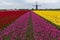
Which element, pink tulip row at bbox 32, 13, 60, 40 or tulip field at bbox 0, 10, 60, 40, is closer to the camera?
pink tulip row at bbox 32, 13, 60, 40

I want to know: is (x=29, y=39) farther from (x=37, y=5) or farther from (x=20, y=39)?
(x=37, y=5)

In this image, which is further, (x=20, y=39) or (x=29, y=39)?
(x=29, y=39)

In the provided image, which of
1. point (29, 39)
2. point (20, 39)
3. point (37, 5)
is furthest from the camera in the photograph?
point (37, 5)

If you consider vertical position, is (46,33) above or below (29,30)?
above

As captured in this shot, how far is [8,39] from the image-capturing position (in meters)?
9.68

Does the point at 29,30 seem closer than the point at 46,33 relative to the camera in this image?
No

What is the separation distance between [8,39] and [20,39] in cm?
51

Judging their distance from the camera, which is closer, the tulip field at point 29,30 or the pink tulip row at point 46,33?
the pink tulip row at point 46,33

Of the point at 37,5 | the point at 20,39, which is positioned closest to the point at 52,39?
the point at 20,39

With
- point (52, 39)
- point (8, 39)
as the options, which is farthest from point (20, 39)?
point (52, 39)

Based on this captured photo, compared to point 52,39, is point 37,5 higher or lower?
lower

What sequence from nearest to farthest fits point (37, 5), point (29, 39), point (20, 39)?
point (20, 39), point (29, 39), point (37, 5)

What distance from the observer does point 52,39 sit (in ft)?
31.4

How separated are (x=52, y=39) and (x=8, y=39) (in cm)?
176
